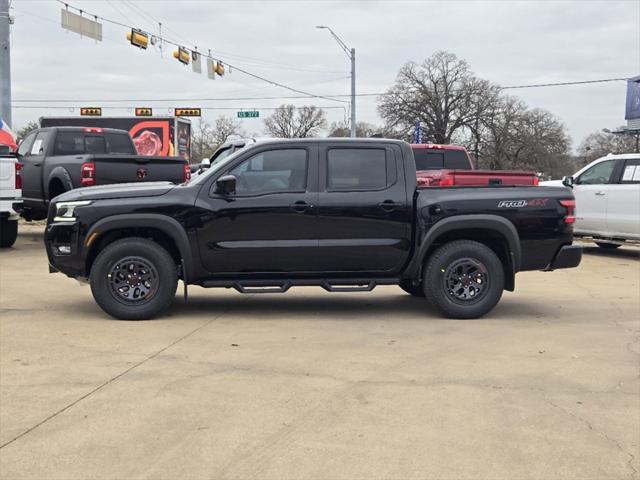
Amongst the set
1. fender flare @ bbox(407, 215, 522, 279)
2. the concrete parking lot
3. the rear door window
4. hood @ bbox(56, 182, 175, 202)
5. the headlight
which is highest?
the rear door window

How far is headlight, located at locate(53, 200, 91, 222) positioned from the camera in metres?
6.93

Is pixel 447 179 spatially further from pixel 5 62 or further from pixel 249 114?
pixel 249 114

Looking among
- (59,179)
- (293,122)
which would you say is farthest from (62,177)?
(293,122)

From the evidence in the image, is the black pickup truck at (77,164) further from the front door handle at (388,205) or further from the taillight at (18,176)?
the front door handle at (388,205)

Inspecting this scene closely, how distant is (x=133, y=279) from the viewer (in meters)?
6.95

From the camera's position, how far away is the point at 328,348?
19.5ft

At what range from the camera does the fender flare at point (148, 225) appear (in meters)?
6.84

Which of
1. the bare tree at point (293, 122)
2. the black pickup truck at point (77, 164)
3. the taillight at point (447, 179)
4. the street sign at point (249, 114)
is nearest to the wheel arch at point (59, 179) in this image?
the black pickup truck at point (77, 164)

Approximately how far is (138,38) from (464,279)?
65.5 feet

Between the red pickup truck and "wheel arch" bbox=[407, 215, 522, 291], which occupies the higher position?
the red pickup truck

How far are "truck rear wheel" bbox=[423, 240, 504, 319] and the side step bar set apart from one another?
0.43 m

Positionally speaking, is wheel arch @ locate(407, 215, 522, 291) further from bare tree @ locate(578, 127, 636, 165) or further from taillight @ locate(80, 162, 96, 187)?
bare tree @ locate(578, 127, 636, 165)

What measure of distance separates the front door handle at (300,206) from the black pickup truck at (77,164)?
5.48m

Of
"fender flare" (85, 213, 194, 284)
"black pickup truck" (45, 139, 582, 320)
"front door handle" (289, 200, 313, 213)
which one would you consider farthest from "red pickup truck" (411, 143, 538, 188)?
"fender flare" (85, 213, 194, 284)
